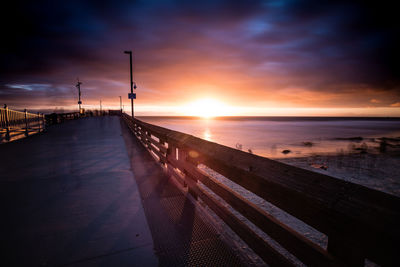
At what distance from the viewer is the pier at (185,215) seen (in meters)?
1.15

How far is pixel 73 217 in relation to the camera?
133 inches

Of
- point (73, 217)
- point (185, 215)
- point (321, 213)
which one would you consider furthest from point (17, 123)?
point (321, 213)

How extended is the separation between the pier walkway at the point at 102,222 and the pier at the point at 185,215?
0.01 m

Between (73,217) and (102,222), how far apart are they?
60cm

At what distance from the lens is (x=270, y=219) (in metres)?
A: 1.86

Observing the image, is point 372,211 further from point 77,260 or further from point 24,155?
point 24,155

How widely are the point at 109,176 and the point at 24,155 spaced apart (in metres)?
5.34

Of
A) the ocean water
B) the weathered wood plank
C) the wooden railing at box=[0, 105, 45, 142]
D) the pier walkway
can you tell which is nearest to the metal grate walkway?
the pier walkway

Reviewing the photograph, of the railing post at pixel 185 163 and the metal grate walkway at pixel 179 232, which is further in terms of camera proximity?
the railing post at pixel 185 163

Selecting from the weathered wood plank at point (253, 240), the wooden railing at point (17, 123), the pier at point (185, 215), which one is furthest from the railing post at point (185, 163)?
the wooden railing at point (17, 123)

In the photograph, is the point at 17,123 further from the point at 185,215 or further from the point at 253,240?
the point at 253,240

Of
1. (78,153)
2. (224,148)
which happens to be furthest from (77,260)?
(78,153)

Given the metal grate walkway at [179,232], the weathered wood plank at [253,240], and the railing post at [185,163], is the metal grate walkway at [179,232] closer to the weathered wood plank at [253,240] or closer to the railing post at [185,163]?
the railing post at [185,163]

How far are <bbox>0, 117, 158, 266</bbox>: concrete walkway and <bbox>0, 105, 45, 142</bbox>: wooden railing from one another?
7290mm
